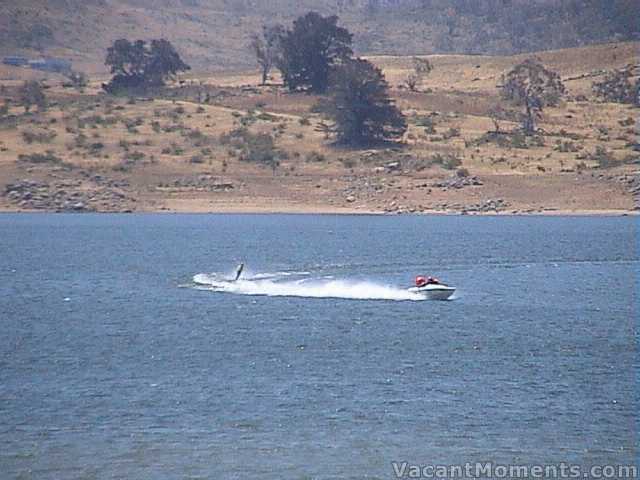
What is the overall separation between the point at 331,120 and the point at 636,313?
54.8 m

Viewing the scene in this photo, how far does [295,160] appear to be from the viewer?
279 ft

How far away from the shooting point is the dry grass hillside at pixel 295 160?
7869cm

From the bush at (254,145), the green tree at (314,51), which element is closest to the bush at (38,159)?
the bush at (254,145)

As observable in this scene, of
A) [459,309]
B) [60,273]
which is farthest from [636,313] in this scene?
[60,273]

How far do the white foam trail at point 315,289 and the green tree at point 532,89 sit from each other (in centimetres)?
5302

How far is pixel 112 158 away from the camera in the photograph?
279 ft

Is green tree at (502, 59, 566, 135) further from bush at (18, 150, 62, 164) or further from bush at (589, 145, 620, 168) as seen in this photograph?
bush at (18, 150, 62, 164)

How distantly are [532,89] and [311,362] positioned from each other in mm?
71922

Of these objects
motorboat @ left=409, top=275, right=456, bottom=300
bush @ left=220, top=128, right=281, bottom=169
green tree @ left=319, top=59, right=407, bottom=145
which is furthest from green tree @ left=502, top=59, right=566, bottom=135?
motorboat @ left=409, top=275, right=456, bottom=300

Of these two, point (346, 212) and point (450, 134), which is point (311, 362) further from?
point (450, 134)

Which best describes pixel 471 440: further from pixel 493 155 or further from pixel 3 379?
pixel 493 155

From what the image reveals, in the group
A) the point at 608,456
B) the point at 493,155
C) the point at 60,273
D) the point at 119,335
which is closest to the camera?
the point at 608,456

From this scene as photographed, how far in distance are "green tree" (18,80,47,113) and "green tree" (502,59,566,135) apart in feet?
109

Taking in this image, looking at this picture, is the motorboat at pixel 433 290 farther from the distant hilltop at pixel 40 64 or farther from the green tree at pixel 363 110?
the distant hilltop at pixel 40 64
